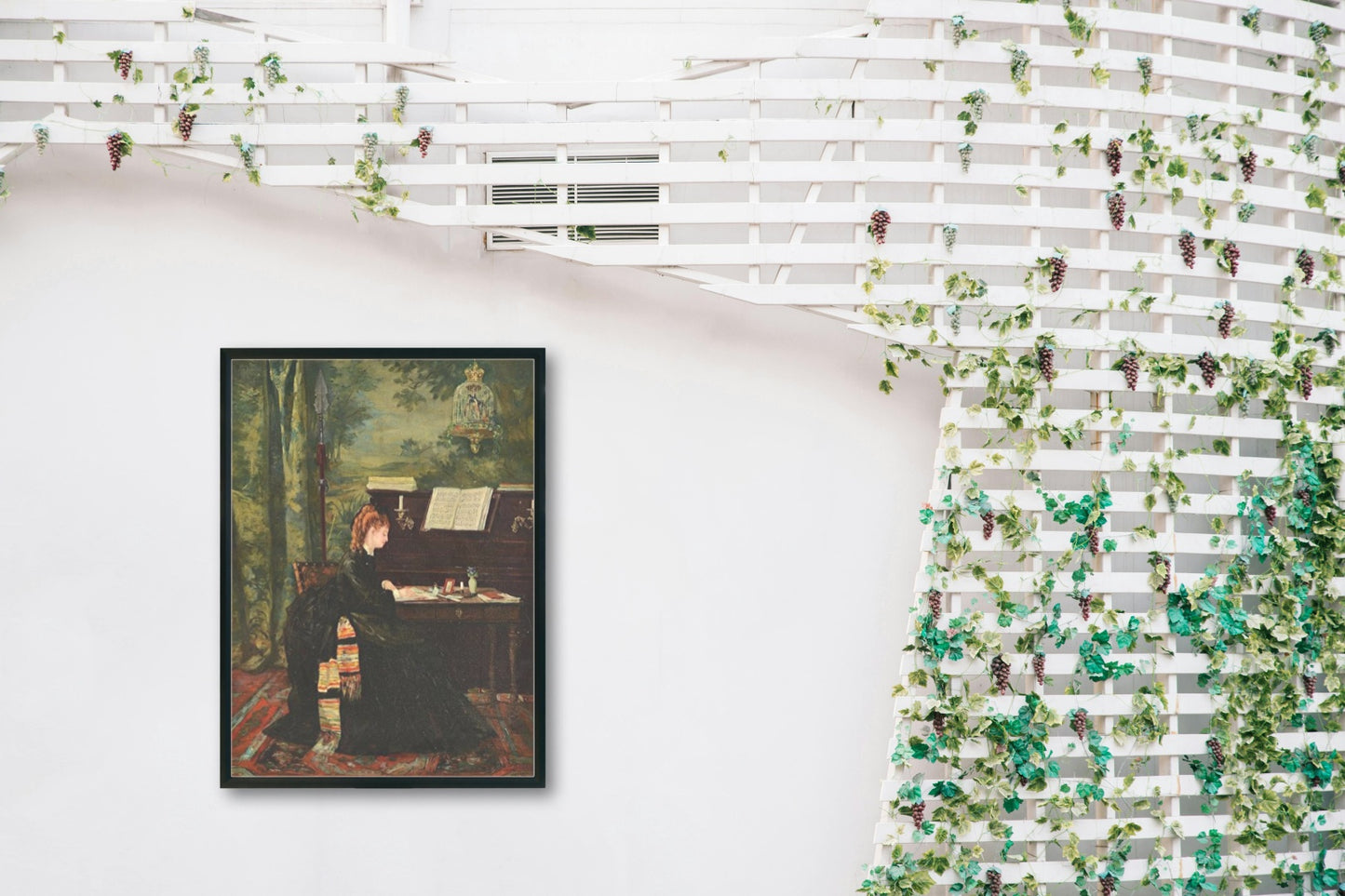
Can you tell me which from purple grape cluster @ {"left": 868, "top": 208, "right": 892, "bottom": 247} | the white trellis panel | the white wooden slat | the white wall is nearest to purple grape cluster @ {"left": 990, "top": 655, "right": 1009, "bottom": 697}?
the white trellis panel

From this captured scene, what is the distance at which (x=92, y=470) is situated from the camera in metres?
3.10

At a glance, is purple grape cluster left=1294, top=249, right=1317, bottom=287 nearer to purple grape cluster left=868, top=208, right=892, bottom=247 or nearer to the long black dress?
purple grape cluster left=868, top=208, right=892, bottom=247

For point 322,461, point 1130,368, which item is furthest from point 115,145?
point 1130,368

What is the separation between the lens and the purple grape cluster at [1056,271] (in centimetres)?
288

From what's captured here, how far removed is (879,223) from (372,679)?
200 cm

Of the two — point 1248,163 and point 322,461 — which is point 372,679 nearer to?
point 322,461

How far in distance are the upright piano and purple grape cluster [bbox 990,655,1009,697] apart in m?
1.35

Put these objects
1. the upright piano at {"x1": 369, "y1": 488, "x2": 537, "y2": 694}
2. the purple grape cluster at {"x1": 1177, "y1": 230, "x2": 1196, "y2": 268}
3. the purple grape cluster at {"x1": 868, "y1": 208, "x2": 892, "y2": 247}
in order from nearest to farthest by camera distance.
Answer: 1. the purple grape cluster at {"x1": 868, "y1": 208, "x2": 892, "y2": 247}
2. the purple grape cluster at {"x1": 1177, "y1": 230, "x2": 1196, "y2": 268}
3. the upright piano at {"x1": 369, "y1": 488, "x2": 537, "y2": 694}

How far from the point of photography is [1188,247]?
296 centimetres

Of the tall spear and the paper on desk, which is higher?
the tall spear

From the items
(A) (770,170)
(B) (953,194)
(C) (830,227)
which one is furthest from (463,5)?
(B) (953,194)

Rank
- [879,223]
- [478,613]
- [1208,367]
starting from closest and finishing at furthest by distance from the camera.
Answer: [879,223]
[1208,367]
[478,613]

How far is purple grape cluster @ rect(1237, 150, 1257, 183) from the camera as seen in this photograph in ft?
9.83

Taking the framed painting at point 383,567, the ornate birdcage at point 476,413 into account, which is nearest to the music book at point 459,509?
the framed painting at point 383,567
